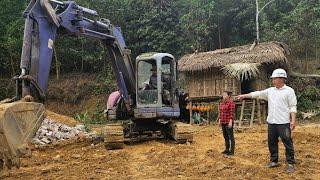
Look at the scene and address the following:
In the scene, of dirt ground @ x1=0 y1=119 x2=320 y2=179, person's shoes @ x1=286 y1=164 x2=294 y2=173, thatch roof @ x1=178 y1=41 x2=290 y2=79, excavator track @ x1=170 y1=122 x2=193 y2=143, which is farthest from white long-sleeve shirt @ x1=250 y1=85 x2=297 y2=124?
Answer: thatch roof @ x1=178 y1=41 x2=290 y2=79

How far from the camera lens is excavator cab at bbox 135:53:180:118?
12203 millimetres

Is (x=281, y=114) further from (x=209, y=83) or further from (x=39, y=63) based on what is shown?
(x=209, y=83)

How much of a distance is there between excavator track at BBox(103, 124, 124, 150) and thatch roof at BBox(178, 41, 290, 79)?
1062 cm

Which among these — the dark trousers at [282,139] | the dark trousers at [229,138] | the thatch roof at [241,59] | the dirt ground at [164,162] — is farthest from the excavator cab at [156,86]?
the thatch roof at [241,59]

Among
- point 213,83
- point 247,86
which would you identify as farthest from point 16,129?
point 247,86

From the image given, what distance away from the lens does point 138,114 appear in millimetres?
12273

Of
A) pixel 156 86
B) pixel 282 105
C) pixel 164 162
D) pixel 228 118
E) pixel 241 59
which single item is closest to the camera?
pixel 282 105

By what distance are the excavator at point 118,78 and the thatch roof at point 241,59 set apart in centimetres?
848

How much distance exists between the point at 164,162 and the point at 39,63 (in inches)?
130

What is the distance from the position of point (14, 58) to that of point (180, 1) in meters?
12.0

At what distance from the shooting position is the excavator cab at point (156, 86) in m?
12.2

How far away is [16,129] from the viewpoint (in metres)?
6.86

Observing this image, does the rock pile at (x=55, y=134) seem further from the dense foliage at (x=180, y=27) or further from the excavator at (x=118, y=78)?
the dense foliage at (x=180, y=27)

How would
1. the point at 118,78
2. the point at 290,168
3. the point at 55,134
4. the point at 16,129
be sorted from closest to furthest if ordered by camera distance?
1. the point at 16,129
2. the point at 290,168
3. the point at 118,78
4. the point at 55,134
